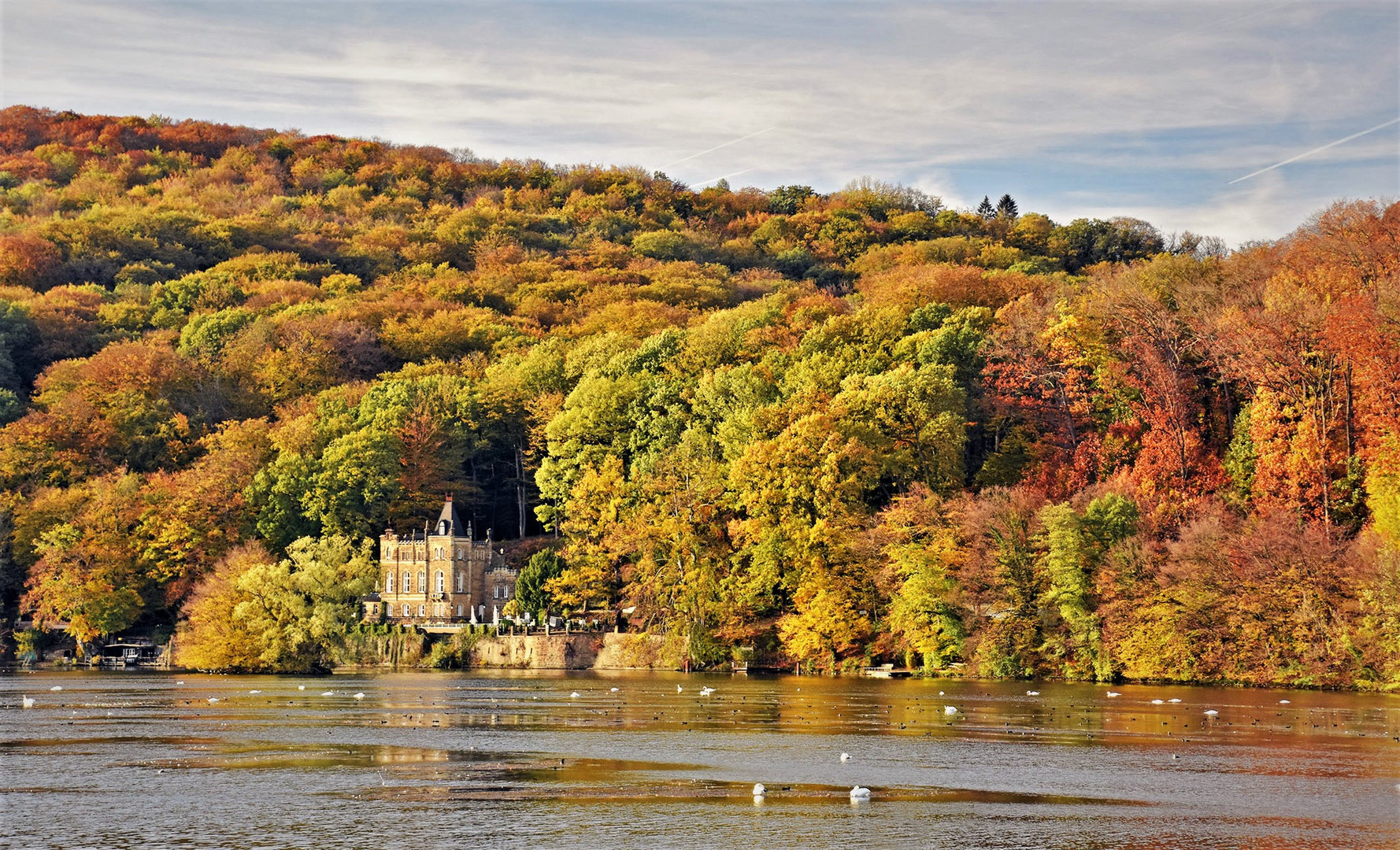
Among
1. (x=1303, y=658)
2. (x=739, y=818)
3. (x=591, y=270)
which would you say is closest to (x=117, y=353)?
(x=591, y=270)

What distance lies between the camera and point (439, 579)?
96.4m

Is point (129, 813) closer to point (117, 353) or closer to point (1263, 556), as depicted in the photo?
point (1263, 556)

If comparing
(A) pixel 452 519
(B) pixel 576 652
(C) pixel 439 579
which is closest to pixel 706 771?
(B) pixel 576 652

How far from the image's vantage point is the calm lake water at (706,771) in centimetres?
2889

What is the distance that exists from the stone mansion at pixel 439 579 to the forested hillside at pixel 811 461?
11.2 ft

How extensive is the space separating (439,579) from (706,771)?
203ft

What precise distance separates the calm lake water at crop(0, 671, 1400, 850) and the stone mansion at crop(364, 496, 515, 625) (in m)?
32.9

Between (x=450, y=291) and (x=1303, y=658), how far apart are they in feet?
349

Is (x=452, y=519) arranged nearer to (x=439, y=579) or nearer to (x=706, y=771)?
(x=439, y=579)

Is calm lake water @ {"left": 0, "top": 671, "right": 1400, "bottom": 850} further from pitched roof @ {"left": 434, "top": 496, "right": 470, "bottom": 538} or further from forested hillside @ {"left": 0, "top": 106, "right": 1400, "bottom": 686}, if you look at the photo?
pitched roof @ {"left": 434, "top": 496, "right": 470, "bottom": 538}

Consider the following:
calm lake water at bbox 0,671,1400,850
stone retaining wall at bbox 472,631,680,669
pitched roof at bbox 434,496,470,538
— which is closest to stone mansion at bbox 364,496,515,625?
pitched roof at bbox 434,496,470,538

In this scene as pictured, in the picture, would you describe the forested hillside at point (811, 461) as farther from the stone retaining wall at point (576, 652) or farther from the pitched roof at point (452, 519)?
the pitched roof at point (452, 519)

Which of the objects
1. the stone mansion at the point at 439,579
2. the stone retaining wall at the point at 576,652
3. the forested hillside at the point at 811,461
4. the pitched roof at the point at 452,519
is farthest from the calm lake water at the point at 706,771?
the pitched roof at the point at 452,519

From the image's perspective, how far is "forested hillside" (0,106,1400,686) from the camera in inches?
2778
